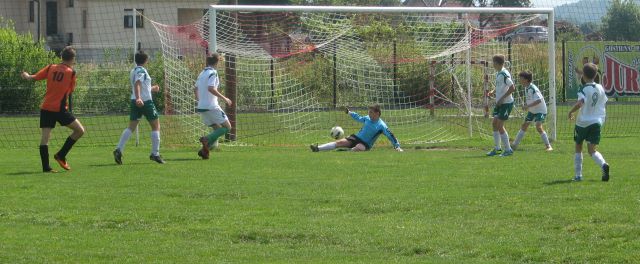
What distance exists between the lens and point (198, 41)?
2184 centimetres

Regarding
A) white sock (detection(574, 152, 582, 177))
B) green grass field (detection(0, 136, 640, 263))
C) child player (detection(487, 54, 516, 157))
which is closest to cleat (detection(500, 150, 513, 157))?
child player (detection(487, 54, 516, 157))

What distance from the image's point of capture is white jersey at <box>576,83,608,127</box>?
1377cm

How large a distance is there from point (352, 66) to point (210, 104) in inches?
415

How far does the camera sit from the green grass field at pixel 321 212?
904 cm

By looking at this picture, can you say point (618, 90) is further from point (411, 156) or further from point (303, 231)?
point (303, 231)

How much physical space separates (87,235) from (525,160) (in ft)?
29.6

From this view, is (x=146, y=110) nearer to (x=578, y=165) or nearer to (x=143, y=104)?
(x=143, y=104)

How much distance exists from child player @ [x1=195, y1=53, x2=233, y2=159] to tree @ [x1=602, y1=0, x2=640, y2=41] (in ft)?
81.8

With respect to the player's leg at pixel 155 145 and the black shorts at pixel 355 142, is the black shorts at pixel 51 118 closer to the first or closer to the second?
the player's leg at pixel 155 145

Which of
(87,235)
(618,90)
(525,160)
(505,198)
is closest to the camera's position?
(87,235)

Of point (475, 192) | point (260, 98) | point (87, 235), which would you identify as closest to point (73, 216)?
point (87, 235)

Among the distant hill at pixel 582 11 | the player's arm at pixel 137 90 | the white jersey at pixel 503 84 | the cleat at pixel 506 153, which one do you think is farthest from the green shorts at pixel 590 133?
the distant hill at pixel 582 11

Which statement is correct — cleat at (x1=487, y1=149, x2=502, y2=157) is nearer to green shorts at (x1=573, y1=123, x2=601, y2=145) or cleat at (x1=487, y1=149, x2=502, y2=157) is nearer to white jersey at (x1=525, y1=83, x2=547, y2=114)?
white jersey at (x1=525, y1=83, x2=547, y2=114)

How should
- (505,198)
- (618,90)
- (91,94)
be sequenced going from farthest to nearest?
(91,94) → (618,90) → (505,198)
